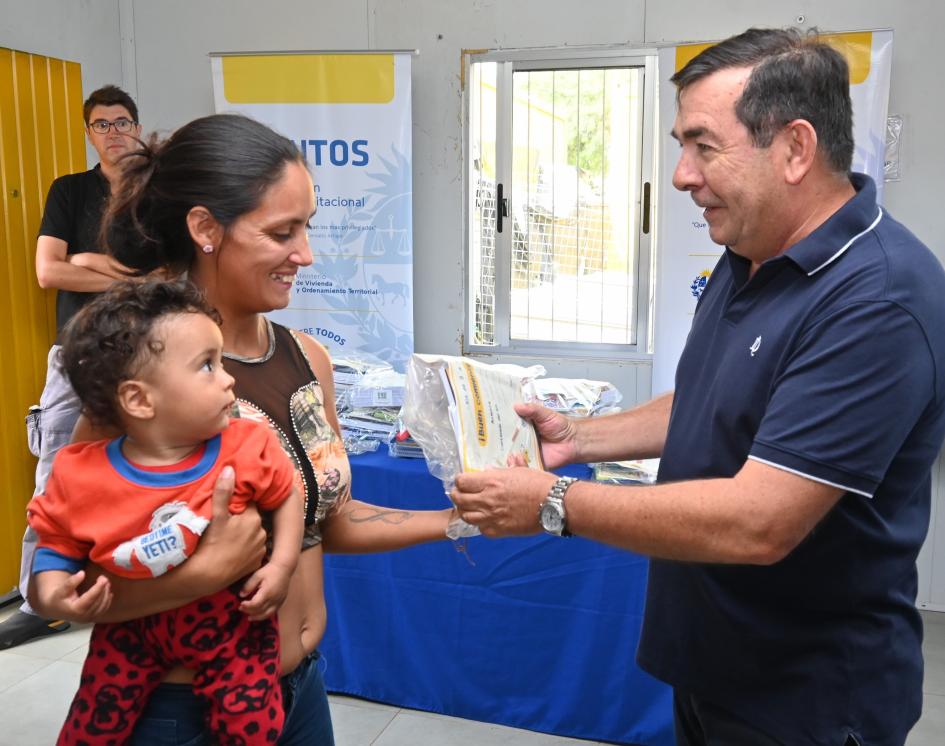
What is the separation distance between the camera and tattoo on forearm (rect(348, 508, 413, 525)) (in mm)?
1646

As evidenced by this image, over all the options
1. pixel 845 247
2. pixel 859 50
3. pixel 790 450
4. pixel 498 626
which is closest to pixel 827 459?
pixel 790 450

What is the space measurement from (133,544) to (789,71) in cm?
119

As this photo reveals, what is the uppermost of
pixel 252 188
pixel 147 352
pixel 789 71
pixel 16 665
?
pixel 789 71

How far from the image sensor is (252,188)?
1346 millimetres

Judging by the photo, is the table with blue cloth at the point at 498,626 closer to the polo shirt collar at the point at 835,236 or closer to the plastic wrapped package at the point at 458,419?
the plastic wrapped package at the point at 458,419

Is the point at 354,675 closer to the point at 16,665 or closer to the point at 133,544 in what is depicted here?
the point at 16,665

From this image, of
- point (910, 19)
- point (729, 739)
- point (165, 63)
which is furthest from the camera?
point (165, 63)

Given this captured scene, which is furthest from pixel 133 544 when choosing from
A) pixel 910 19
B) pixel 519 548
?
pixel 910 19

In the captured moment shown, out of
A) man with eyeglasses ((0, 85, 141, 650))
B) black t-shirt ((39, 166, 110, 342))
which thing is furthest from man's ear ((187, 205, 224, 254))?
black t-shirt ((39, 166, 110, 342))

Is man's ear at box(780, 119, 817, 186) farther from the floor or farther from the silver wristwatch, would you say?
the floor

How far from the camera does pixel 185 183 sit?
1.35 meters

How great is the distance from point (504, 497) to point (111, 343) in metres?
0.66

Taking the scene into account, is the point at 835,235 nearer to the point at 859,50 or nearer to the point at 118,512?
the point at 118,512

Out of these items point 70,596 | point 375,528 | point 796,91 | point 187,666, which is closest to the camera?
point 70,596
